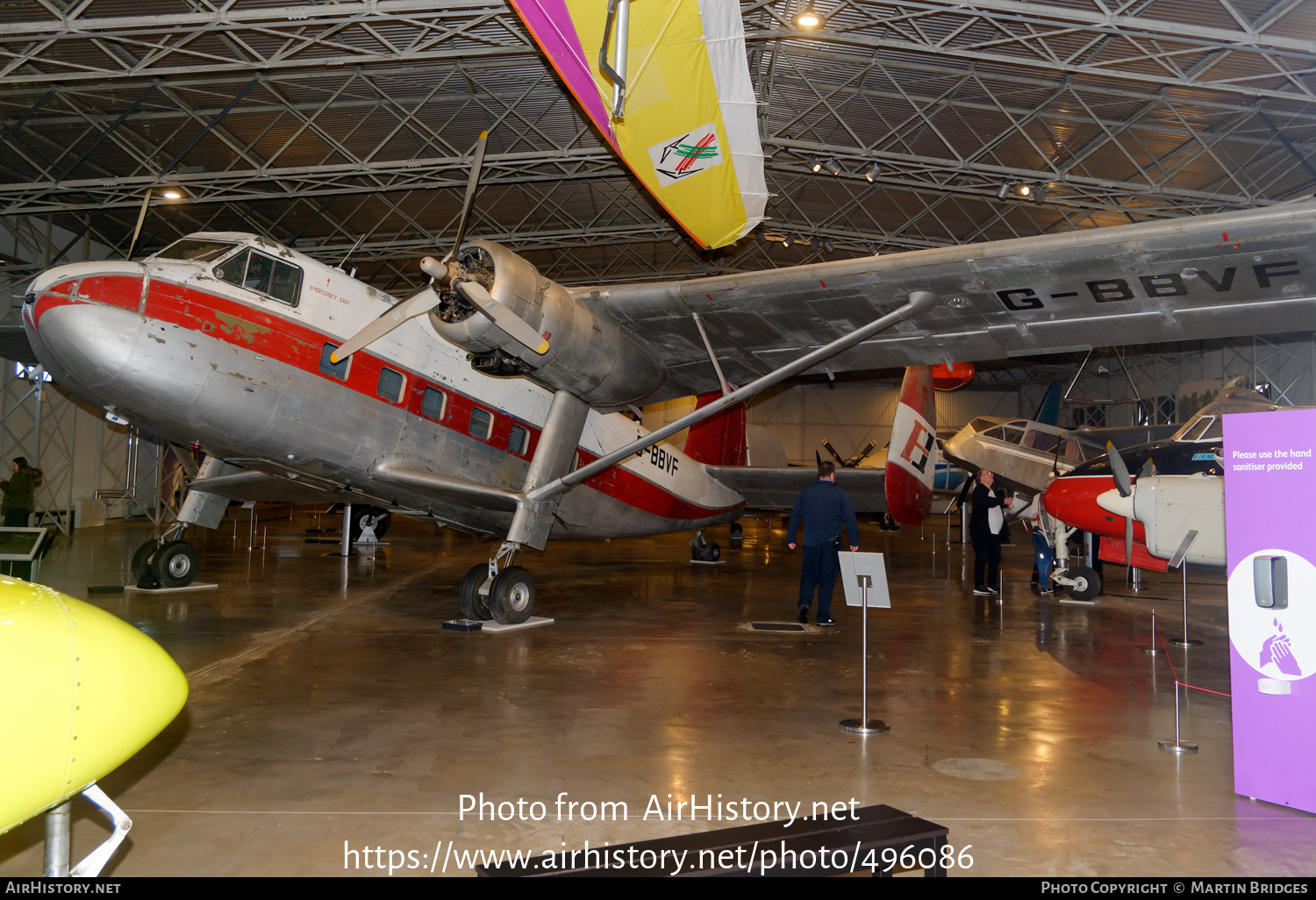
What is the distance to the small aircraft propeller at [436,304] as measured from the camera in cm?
786

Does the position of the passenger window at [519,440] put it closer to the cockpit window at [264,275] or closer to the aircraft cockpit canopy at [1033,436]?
the cockpit window at [264,275]

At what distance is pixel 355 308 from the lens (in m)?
8.80

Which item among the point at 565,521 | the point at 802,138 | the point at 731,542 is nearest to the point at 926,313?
the point at 565,521

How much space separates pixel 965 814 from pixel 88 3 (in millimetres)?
14152

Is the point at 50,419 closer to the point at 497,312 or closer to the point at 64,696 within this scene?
the point at 497,312

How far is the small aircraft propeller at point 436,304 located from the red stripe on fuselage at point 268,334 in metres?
0.29

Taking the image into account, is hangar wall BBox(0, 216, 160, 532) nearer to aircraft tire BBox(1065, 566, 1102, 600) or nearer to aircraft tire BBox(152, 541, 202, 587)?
aircraft tire BBox(152, 541, 202, 587)

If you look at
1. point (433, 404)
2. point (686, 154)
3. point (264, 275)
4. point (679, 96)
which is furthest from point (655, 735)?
point (686, 154)

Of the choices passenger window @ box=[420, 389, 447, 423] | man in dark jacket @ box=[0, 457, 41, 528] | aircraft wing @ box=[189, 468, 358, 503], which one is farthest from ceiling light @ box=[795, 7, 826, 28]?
man in dark jacket @ box=[0, 457, 41, 528]

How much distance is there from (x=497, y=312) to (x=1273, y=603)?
6.32 metres

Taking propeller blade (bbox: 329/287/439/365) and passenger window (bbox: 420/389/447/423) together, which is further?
passenger window (bbox: 420/389/447/423)

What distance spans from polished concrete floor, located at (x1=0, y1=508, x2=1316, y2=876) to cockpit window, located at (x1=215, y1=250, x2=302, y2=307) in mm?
3469

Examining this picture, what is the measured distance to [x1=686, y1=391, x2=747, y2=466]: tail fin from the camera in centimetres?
1477

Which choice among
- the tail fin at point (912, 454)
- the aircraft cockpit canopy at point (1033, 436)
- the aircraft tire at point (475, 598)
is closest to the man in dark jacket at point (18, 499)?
the aircraft tire at point (475, 598)
